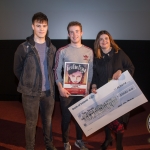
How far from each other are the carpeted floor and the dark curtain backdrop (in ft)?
2.67

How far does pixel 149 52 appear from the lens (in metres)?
5.10

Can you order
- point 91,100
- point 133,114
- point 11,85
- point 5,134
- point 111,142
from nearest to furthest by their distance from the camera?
point 91,100, point 111,142, point 5,134, point 133,114, point 11,85

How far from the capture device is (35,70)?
2.45 m

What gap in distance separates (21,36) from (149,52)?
9.86 feet

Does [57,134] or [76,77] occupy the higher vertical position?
[76,77]

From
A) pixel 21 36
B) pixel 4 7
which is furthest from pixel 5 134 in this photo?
pixel 4 7

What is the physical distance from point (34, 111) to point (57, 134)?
1129 millimetres

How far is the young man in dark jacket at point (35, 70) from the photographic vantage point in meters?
2.43

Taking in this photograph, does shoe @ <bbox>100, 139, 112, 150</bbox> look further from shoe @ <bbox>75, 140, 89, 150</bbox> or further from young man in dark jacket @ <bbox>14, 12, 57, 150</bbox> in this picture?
young man in dark jacket @ <bbox>14, 12, 57, 150</bbox>

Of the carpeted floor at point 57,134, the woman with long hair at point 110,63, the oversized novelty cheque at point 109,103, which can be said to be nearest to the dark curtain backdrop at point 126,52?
the carpeted floor at point 57,134

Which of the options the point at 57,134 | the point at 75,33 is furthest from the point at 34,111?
the point at 57,134

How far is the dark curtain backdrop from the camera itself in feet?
16.7

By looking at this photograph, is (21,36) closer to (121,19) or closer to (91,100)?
(121,19)

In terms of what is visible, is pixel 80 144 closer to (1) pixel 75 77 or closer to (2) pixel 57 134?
(2) pixel 57 134
